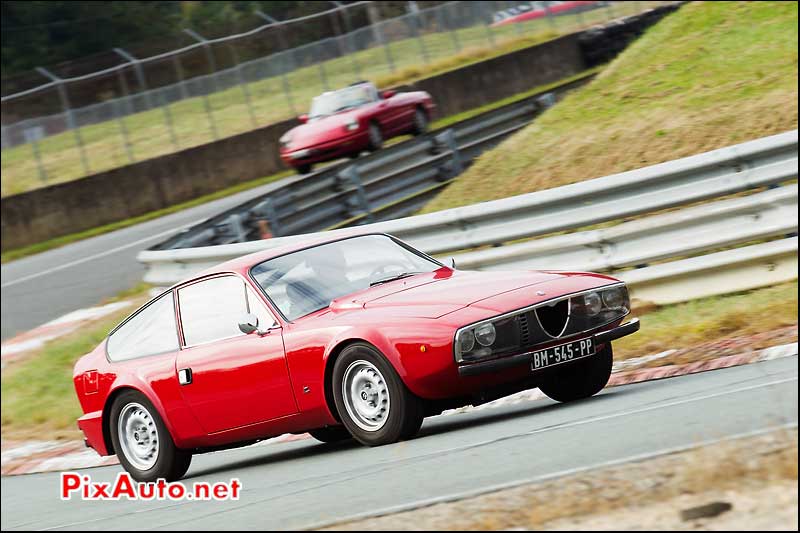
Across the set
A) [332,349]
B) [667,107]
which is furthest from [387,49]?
[332,349]

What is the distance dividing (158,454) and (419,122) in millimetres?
A: 17898

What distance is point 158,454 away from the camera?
27.9 feet

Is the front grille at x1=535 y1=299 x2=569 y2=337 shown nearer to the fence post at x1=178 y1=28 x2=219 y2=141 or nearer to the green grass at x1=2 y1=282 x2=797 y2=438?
the green grass at x1=2 y1=282 x2=797 y2=438

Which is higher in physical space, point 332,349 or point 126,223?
point 332,349

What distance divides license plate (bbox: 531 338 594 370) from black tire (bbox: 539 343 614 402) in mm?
416

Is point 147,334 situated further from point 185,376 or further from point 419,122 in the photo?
point 419,122

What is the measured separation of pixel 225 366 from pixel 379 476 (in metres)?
2.03

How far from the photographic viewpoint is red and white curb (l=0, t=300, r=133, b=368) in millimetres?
15328

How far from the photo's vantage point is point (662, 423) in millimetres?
6246

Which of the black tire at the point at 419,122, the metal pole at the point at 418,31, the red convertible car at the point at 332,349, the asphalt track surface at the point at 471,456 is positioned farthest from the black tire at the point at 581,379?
the metal pole at the point at 418,31

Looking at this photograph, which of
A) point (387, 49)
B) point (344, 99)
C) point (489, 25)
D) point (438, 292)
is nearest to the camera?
point (438, 292)

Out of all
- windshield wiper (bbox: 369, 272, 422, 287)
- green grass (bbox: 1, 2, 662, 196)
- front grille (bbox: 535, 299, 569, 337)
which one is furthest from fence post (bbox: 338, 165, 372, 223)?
green grass (bbox: 1, 2, 662, 196)

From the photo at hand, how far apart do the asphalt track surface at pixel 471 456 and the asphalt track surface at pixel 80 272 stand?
31.8 feet

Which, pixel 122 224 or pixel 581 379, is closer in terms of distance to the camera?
pixel 581 379
